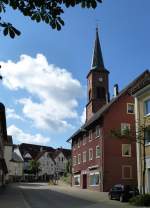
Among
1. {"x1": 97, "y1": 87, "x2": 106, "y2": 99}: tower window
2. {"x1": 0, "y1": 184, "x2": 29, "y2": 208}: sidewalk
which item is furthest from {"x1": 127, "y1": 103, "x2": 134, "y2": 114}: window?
{"x1": 0, "y1": 184, "x2": 29, "y2": 208}: sidewalk

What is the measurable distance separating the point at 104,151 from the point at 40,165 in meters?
83.2

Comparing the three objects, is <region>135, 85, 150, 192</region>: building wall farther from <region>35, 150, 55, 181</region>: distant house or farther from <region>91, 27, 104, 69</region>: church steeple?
<region>35, 150, 55, 181</region>: distant house

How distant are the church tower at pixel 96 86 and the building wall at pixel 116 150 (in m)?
16.9

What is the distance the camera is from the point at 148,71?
175ft

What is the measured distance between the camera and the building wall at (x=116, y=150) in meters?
50.0

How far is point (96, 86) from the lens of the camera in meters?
74.5

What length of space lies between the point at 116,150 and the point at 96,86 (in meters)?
25.0

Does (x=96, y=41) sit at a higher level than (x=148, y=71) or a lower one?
higher

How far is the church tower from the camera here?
71.8 metres

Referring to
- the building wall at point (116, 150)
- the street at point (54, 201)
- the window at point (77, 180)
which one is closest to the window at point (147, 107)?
the street at point (54, 201)

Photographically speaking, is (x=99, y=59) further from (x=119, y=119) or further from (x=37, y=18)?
(x=37, y=18)

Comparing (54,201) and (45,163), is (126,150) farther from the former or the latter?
(45,163)

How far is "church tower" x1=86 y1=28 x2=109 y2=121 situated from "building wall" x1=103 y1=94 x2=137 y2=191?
55.4 feet

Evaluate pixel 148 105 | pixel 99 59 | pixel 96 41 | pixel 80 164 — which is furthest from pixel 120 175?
pixel 96 41
